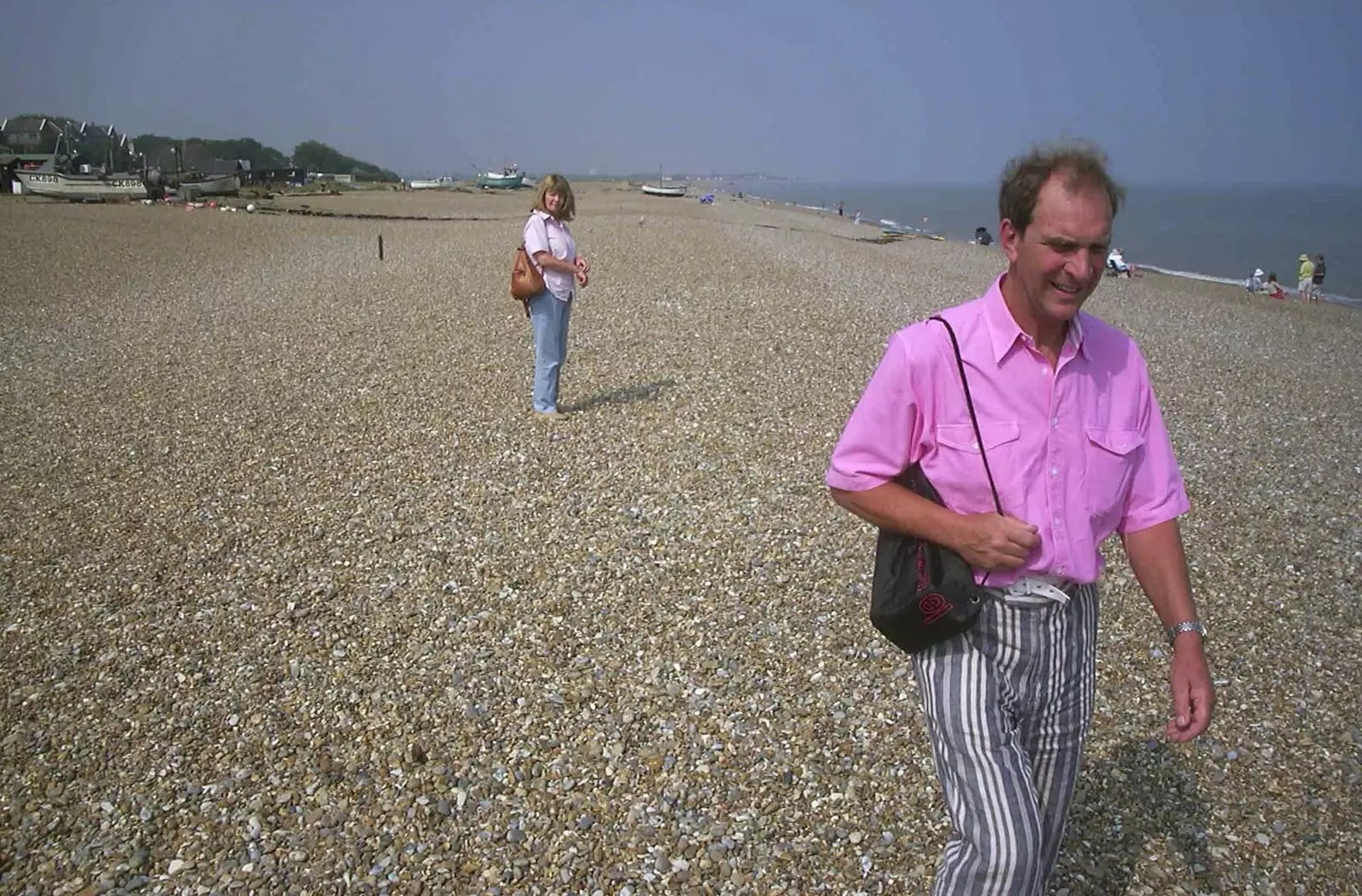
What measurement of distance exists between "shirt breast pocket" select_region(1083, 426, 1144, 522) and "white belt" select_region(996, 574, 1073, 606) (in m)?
0.17

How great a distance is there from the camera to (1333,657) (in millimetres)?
4723

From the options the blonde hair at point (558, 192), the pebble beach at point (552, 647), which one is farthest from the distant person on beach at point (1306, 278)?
the blonde hair at point (558, 192)

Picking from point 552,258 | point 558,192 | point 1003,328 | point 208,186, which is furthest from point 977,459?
point 208,186

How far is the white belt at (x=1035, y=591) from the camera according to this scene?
6.74 feet

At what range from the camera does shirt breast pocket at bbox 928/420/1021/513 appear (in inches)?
78.6

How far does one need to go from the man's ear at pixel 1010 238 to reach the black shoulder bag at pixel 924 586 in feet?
0.64

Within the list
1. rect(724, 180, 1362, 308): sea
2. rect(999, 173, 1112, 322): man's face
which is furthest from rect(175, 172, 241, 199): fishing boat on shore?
rect(999, 173, 1112, 322): man's face

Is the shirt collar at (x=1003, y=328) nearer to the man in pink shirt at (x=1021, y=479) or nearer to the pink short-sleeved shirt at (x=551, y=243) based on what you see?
the man in pink shirt at (x=1021, y=479)

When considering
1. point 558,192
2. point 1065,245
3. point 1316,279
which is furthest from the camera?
point 1316,279

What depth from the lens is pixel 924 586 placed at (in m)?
2.01

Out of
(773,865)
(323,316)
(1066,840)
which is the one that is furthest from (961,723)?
(323,316)

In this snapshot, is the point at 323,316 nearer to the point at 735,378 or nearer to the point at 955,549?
the point at 735,378

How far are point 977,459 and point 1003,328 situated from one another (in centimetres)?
27

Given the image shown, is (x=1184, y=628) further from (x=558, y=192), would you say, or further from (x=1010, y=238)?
(x=558, y=192)
